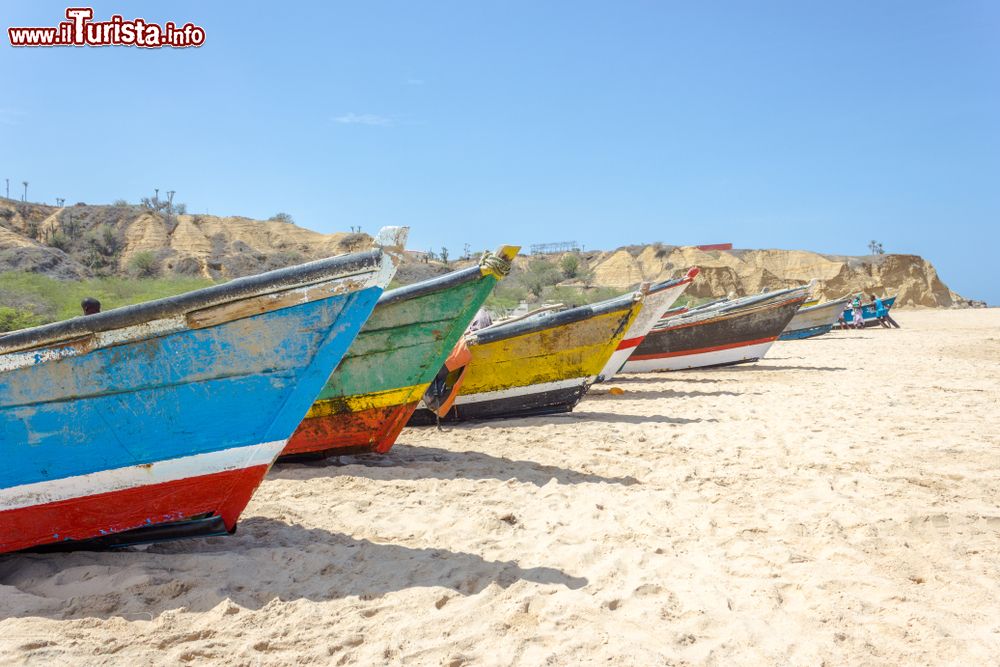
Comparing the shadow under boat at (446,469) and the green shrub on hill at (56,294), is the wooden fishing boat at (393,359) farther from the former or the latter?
the green shrub on hill at (56,294)

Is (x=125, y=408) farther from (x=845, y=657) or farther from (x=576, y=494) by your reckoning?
(x=845, y=657)

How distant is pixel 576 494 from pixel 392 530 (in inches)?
52.5

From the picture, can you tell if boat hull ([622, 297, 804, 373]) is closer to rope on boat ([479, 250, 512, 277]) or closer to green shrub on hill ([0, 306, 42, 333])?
rope on boat ([479, 250, 512, 277])

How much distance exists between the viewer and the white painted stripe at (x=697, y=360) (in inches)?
501

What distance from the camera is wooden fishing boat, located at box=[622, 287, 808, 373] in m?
12.5

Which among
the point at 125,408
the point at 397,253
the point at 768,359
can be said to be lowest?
the point at 768,359

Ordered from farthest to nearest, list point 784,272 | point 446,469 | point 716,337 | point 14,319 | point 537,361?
point 784,272 → point 14,319 → point 716,337 → point 537,361 → point 446,469

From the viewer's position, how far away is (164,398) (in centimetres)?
299

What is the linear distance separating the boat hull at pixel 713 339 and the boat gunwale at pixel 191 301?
10167mm

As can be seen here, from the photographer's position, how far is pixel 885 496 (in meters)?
3.99

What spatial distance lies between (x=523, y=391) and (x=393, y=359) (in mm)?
2607

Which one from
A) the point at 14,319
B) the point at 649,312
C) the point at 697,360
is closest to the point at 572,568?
the point at 649,312

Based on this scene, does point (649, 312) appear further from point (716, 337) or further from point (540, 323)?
point (716, 337)

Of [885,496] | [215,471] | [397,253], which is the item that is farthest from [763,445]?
[215,471]
